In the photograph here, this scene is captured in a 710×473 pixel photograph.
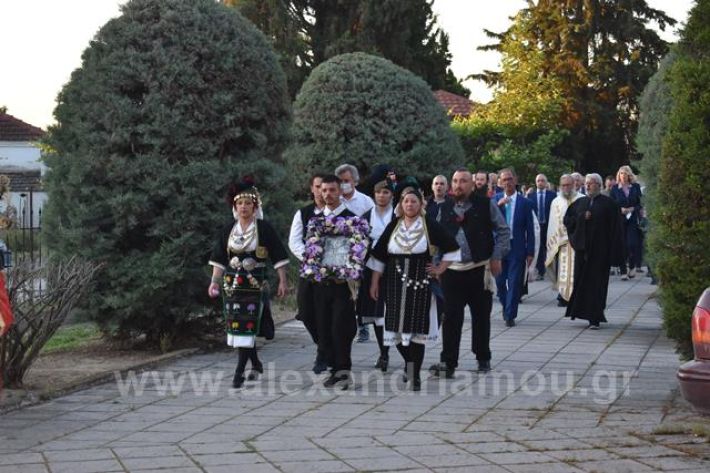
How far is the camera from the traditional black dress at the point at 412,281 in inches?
375

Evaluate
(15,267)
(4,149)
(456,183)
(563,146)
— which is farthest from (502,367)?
(4,149)

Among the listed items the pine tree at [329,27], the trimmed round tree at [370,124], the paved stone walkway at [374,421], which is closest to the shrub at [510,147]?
the pine tree at [329,27]

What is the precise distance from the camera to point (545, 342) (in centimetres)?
1259

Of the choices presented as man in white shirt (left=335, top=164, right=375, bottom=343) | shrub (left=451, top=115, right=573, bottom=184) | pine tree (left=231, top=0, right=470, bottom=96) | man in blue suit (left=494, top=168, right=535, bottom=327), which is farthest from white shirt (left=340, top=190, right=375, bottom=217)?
pine tree (left=231, top=0, right=470, bottom=96)

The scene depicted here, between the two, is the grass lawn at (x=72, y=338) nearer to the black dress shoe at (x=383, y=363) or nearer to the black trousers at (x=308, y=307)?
the black trousers at (x=308, y=307)

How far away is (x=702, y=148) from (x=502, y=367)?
318 centimetres

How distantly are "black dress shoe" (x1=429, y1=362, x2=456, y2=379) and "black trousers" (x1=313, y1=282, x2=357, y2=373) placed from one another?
0.90 metres

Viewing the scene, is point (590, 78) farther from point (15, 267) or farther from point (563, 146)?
point (15, 267)

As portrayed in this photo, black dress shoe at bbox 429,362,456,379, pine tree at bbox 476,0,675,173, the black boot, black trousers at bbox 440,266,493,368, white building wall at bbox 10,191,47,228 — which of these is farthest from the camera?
pine tree at bbox 476,0,675,173

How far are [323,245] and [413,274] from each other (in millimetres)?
836

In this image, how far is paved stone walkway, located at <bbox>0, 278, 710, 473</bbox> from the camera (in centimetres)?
Answer: 677

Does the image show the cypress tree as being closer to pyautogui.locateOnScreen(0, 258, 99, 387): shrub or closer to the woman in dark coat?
pyautogui.locateOnScreen(0, 258, 99, 387): shrub

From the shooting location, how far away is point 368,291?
10.7m

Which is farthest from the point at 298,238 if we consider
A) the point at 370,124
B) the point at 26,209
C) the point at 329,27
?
the point at 329,27
